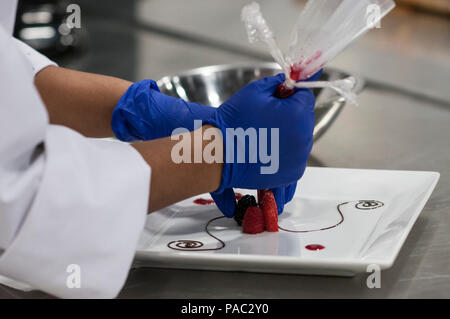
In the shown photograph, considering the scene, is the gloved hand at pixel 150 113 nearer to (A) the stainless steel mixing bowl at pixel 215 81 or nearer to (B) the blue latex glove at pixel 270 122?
(B) the blue latex glove at pixel 270 122

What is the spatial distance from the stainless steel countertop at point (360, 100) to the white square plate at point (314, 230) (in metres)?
0.02

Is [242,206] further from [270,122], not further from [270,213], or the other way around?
[270,122]

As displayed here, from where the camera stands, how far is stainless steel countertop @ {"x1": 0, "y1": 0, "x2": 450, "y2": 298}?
2.35 feet

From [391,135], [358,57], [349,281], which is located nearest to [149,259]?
[349,281]

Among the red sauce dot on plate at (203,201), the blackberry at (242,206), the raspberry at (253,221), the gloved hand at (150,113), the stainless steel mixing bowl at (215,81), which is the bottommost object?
the raspberry at (253,221)

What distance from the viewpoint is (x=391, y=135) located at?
1.23 m

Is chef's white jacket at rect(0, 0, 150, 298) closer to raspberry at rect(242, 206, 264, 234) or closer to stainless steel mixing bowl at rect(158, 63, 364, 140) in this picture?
raspberry at rect(242, 206, 264, 234)

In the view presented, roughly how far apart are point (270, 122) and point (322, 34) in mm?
117

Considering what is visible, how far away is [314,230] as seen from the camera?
84 cm

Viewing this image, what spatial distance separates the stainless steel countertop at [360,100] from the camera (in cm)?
71

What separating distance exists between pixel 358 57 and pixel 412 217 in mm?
948

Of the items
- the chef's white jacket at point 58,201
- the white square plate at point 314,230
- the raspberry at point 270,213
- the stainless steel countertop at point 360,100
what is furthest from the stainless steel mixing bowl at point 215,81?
the chef's white jacket at point 58,201

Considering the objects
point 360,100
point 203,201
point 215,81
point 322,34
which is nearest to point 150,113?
point 203,201

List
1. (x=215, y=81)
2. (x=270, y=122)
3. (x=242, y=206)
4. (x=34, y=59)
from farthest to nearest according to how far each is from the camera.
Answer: (x=215, y=81) → (x=34, y=59) → (x=242, y=206) → (x=270, y=122)
